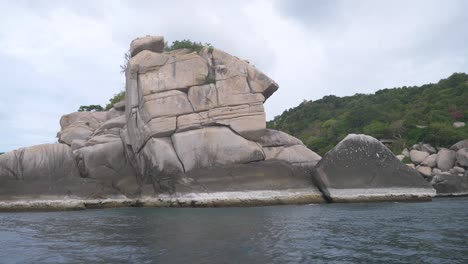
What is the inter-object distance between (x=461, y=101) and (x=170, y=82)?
48100 millimetres

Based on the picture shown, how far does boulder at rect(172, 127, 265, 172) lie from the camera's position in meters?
30.6

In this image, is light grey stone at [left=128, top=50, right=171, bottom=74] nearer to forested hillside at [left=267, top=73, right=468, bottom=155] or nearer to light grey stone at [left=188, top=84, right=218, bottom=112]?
light grey stone at [left=188, top=84, right=218, bottom=112]

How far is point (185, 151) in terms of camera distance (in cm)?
3105

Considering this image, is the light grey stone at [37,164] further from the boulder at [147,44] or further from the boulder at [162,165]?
the boulder at [147,44]

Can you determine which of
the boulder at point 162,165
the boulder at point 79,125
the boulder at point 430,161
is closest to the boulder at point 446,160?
the boulder at point 430,161

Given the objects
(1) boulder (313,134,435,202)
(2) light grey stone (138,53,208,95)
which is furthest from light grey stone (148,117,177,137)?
(1) boulder (313,134,435,202)

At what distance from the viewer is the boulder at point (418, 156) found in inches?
1845

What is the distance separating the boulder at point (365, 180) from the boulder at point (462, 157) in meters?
15.1

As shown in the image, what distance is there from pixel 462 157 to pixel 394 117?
90.1 ft

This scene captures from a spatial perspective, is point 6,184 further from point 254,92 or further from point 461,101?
point 461,101

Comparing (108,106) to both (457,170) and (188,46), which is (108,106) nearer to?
(188,46)

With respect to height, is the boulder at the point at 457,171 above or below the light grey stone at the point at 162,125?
below

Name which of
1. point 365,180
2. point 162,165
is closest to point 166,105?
point 162,165

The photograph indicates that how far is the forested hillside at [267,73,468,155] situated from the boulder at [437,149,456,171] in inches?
258
